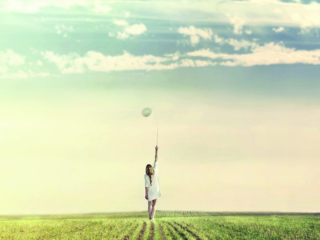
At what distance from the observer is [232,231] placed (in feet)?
67.8

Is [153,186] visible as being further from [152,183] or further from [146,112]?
[146,112]

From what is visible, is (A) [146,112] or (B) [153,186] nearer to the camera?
(B) [153,186]

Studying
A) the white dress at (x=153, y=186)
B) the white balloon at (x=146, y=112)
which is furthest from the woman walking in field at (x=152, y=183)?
the white balloon at (x=146, y=112)

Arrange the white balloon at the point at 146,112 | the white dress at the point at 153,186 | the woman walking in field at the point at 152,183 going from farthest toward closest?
the white balloon at the point at 146,112 < the white dress at the point at 153,186 < the woman walking in field at the point at 152,183

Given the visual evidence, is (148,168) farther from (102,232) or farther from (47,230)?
(47,230)

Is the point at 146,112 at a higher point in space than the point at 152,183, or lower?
higher

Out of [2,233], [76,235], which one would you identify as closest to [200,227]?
[76,235]

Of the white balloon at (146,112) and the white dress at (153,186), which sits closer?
the white dress at (153,186)

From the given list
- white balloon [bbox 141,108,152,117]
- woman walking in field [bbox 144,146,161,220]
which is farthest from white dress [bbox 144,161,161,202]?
white balloon [bbox 141,108,152,117]

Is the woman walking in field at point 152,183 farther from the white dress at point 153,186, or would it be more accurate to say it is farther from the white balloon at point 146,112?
the white balloon at point 146,112

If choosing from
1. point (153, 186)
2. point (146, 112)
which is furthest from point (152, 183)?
point (146, 112)

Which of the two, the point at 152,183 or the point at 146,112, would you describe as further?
the point at 146,112

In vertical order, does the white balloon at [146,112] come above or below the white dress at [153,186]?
above

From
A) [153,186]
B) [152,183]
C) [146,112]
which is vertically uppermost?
[146,112]
